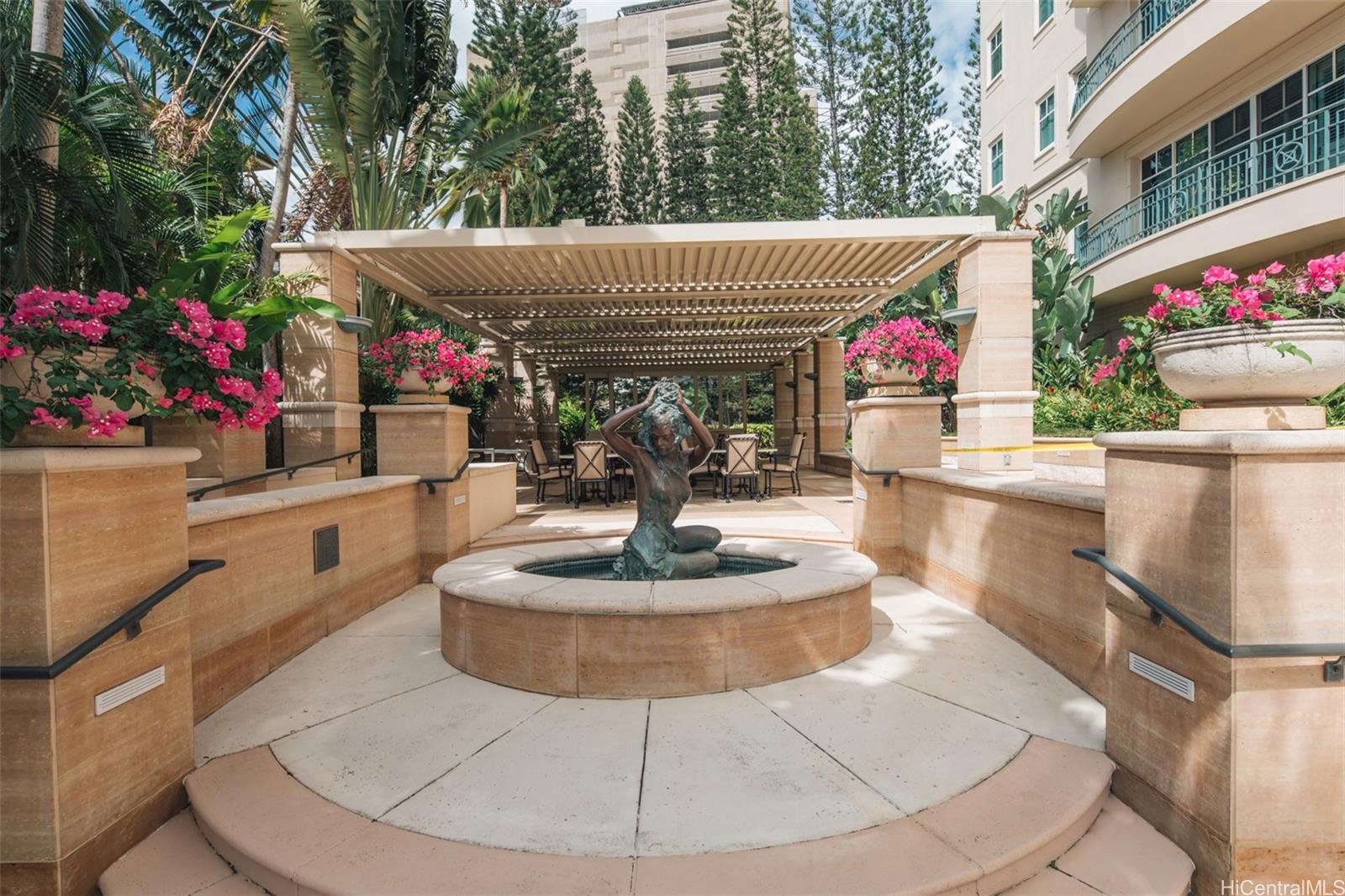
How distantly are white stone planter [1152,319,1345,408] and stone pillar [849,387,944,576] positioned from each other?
3525 mm

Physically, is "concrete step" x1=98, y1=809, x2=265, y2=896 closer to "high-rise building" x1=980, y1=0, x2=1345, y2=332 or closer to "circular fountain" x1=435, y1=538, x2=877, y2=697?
"circular fountain" x1=435, y1=538, x2=877, y2=697

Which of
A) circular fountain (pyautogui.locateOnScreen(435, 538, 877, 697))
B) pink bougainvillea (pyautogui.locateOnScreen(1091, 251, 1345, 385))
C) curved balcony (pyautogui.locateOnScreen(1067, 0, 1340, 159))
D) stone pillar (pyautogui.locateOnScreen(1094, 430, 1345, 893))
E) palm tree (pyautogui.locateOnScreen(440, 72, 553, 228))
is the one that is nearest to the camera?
stone pillar (pyautogui.locateOnScreen(1094, 430, 1345, 893))

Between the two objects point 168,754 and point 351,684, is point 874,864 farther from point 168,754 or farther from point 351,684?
point 351,684

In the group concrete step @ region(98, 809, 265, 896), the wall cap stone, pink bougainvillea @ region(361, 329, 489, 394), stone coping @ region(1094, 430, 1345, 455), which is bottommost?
concrete step @ region(98, 809, 265, 896)

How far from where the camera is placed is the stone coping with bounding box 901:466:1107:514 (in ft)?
10.4

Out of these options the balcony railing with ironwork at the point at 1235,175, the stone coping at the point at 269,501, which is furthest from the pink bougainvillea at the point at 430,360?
the balcony railing with ironwork at the point at 1235,175

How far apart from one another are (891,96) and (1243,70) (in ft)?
39.4

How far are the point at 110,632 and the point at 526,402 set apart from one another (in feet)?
44.8

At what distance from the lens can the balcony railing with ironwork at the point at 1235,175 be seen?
28.7ft

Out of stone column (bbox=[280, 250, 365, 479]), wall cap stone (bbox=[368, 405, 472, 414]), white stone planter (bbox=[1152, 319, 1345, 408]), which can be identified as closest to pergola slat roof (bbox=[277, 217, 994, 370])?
stone column (bbox=[280, 250, 365, 479])

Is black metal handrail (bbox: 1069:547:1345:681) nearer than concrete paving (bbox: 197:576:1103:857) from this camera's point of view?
Yes

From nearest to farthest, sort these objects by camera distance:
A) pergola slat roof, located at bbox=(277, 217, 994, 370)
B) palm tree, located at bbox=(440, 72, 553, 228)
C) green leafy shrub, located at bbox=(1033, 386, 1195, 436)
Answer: pergola slat roof, located at bbox=(277, 217, 994, 370)
green leafy shrub, located at bbox=(1033, 386, 1195, 436)
palm tree, located at bbox=(440, 72, 553, 228)

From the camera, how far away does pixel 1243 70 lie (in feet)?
32.8

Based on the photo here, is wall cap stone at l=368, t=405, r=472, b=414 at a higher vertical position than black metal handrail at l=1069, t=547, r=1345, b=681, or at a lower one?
higher
